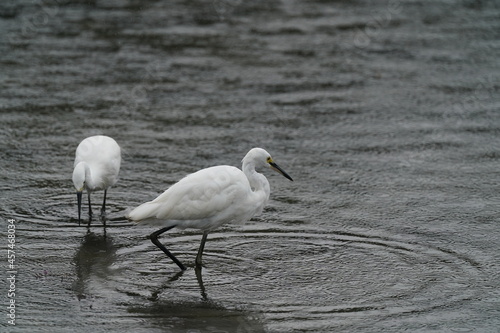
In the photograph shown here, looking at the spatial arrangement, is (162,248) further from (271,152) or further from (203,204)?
(271,152)

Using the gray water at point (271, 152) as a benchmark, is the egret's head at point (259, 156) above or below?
above

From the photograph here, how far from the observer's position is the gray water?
23.6 feet

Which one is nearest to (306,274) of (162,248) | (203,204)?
(203,204)

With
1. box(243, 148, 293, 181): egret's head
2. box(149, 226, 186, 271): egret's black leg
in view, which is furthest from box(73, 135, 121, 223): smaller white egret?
box(243, 148, 293, 181): egret's head

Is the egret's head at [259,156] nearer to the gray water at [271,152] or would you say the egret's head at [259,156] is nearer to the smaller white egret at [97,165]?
the gray water at [271,152]

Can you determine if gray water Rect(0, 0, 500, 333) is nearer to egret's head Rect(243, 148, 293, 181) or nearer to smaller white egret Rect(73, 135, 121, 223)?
smaller white egret Rect(73, 135, 121, 223)

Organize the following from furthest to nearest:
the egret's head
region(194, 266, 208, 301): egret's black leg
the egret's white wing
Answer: the egret's head → the egret's white wing → region(194, 266, 208, 301): egret's black leg

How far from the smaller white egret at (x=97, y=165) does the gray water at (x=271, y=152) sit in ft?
1.39

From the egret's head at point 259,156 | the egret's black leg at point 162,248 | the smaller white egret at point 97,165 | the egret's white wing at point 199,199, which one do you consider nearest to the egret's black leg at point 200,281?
the egret's black leg at point 162,248

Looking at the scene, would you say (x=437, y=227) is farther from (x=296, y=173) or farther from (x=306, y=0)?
(x=306, y=0)

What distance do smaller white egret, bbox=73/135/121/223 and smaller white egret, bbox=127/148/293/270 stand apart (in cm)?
111

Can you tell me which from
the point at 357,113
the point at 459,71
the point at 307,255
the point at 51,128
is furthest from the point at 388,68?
the point at 307,255

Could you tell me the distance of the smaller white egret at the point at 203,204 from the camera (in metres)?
7.90

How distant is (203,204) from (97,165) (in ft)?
6.02
